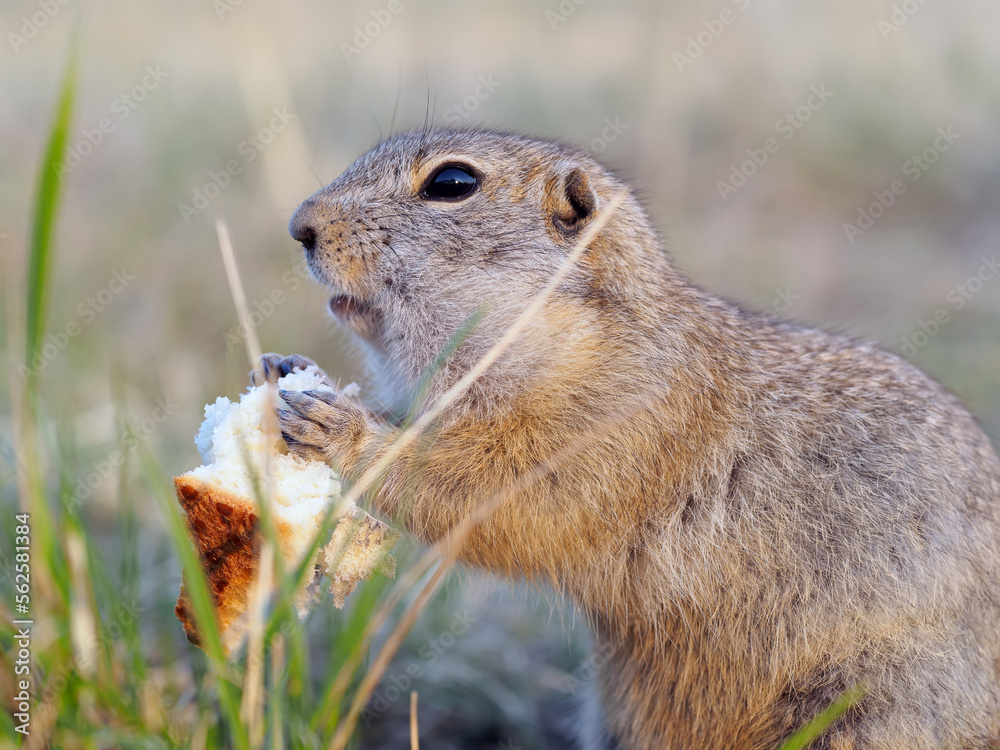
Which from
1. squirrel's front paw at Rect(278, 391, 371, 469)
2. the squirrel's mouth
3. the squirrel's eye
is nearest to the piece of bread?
squirrel's front paw at Rect(278, 391, 371, 469)

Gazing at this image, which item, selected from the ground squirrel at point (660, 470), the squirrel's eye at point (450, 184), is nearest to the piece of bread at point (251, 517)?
the ground squirrel at point (660, 470)

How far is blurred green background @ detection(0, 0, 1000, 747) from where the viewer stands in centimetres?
650

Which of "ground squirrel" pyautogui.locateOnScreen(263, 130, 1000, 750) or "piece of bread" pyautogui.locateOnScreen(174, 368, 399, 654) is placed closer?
"piece of bread" pyautogui.locateOnScreen(174, 368, 399, 654)

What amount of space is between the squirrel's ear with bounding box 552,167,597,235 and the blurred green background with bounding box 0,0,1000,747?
2243 mm

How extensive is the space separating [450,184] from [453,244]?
0.29 meters

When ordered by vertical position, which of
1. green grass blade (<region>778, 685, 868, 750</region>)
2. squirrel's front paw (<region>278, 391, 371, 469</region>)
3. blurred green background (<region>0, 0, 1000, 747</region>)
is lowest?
green grass blade (<region>778, 685, 868, 750</region>)

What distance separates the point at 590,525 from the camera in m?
3.24

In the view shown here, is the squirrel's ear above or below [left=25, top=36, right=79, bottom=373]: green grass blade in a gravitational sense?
above

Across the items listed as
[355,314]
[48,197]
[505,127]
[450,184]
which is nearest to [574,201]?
[450,184]

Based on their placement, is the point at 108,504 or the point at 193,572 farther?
the point at 108,504

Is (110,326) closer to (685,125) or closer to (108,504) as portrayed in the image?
(108,504)

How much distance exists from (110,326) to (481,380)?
4.91m

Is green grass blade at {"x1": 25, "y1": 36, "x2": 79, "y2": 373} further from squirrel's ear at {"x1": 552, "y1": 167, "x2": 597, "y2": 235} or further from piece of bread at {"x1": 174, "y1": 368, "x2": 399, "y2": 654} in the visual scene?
squirrel's ear at {"x1": 552, "y1": 167, "x2": 597, "y2": 235}

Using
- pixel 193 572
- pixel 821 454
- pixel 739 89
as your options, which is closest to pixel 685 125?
pixel 739 89
